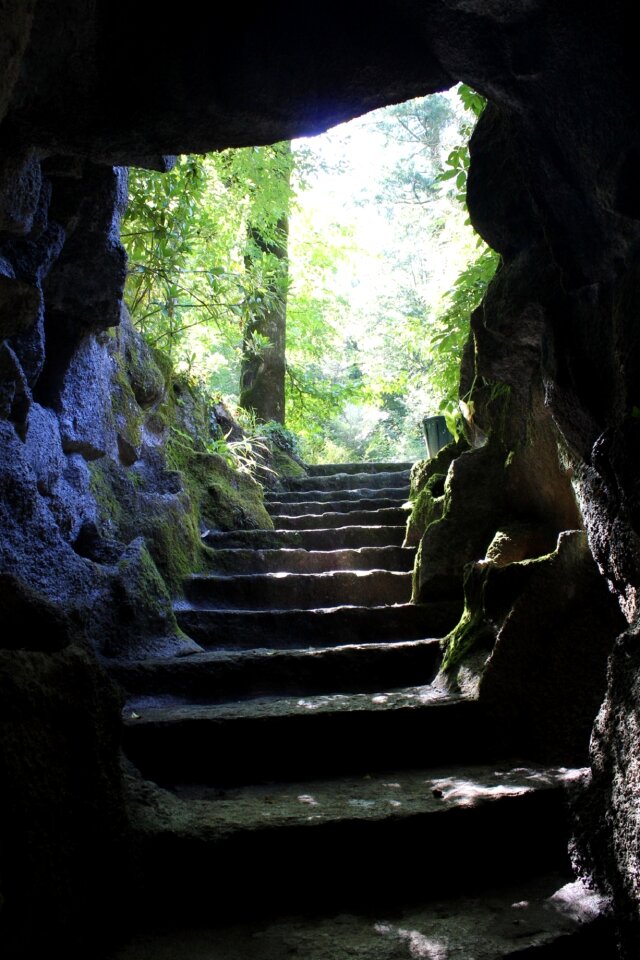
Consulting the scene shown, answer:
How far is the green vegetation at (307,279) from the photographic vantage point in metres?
5.78

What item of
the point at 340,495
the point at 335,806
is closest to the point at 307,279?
the point at 340,495

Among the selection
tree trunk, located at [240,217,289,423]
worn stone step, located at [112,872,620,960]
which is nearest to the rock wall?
worn stone step, located at [112,872,620,960]

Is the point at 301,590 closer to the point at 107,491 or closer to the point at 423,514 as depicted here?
the point at 423,514

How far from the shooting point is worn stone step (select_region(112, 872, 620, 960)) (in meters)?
2.11

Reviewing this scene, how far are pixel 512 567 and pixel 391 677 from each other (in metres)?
1.02

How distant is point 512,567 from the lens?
3646mm

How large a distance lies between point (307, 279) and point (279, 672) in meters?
10.9

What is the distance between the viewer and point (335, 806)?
2742mm

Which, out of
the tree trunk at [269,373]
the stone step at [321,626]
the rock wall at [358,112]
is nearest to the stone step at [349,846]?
the rock wall at [358,112]

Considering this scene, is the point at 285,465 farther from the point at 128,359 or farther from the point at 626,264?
the point at 626,264

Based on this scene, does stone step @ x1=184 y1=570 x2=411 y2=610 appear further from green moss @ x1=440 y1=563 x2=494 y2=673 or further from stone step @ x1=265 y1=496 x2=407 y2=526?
stone step @ x1=265 y1=496 x2=407 y2=526

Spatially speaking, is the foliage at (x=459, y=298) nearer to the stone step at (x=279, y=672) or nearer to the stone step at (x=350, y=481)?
the stone step at (x=279, y=672)

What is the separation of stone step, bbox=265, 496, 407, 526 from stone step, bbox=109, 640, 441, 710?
9.62 ft

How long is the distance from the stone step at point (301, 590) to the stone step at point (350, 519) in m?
1.36
